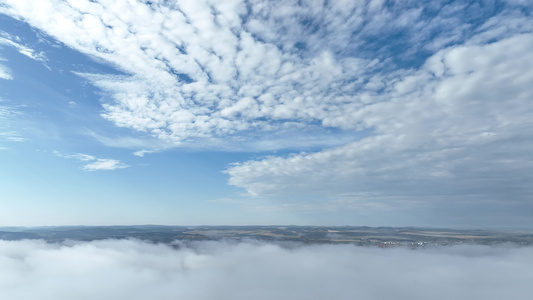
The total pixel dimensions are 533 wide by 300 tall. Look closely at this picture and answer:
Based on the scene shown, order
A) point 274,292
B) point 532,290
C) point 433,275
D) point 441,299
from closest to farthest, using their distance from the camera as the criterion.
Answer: point 441,299 < point 532,290 < point 274,292 < point 433,275

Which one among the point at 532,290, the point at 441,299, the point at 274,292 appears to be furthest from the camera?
the point at 274,292

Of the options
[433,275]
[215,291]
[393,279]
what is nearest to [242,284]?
[215,291]

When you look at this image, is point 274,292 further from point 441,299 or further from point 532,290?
point 532,290

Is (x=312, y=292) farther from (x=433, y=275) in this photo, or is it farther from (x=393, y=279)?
(x=433, y=275)

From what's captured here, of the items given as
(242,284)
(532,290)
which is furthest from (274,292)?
(532,290)

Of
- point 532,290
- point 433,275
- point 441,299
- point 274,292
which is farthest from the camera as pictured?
point 433,275

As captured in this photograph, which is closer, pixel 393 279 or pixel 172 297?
pixel 172 297

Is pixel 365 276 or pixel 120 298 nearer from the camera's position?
pixel 120 298

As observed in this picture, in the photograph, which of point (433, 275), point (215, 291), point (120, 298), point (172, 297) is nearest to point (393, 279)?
point (433, 275)

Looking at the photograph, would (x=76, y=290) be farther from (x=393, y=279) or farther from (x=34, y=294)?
(x=393, y=279)
